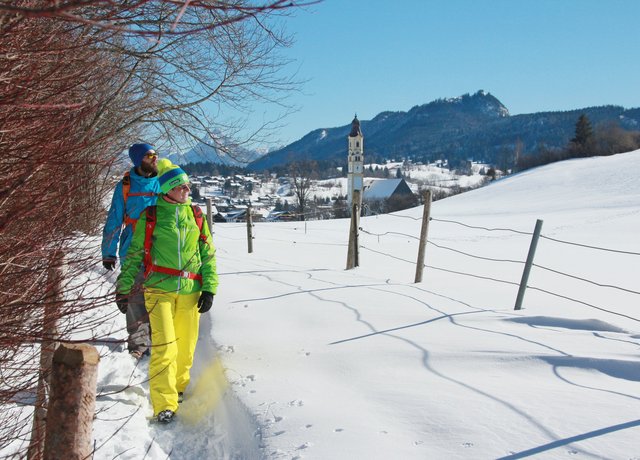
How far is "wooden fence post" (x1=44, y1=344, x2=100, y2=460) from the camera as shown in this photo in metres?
1.74

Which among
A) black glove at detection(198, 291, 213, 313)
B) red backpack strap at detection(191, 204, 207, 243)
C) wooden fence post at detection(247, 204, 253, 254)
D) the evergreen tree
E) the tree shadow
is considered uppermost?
the evergreen tree

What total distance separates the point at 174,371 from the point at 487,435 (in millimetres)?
2201

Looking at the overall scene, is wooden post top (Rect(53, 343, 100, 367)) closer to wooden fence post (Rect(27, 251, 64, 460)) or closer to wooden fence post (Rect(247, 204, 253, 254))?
wooden fence post (Rect(27, 251, 64, 460))

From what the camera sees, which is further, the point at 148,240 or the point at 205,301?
the point at 205,301

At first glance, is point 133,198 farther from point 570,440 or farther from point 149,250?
point 570,440

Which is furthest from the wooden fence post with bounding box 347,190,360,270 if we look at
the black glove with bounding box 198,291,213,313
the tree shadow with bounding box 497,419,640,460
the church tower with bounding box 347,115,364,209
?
the church tower with bounding box 347,115,364,209

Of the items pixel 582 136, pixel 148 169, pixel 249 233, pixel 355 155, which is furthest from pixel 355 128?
pixel 148 169

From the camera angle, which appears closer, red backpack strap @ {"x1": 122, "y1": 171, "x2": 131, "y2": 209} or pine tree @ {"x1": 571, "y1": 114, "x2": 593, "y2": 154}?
red backpack strap @ {"x1": 122, "y1": 171, "x2": 131, "y2": 209}

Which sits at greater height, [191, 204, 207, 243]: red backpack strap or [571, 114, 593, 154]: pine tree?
[571, 114, 593, 154]: pine tree

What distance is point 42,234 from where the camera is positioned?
2436mm

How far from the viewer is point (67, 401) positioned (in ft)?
5.71

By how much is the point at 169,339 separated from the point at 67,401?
2.06m

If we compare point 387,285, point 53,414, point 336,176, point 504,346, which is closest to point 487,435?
point 504,346

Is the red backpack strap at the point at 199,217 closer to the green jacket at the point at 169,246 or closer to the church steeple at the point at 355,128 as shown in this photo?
the green jacket at the point at 169,246
